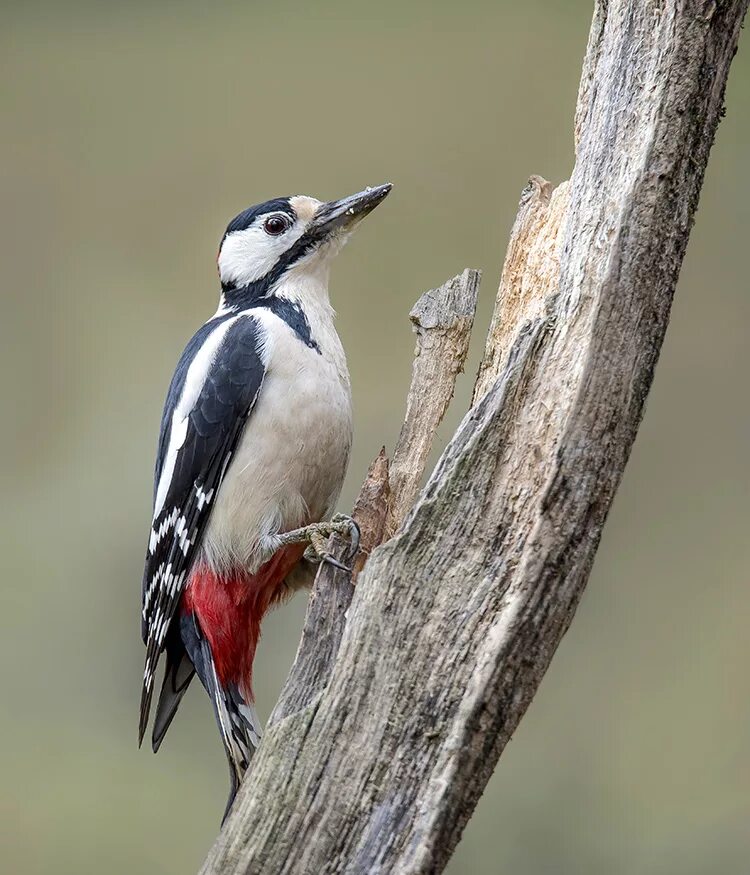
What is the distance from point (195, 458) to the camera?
2.15 meters

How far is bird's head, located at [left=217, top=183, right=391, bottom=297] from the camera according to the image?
2332 millimetres

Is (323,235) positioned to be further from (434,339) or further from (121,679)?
(121,679)

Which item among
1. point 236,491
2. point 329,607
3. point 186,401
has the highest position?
point 186,401

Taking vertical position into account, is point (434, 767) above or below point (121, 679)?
below

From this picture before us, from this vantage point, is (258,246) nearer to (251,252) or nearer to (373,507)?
(251,252)

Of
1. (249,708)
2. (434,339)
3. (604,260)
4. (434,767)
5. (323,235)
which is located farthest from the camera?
(323,235)

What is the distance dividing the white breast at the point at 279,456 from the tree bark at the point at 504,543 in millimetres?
551

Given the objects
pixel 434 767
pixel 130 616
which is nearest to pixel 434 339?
pixel 434 767

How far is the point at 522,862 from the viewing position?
338 cm

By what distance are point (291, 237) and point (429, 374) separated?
0.59 m

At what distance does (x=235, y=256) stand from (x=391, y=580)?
3.62 feet

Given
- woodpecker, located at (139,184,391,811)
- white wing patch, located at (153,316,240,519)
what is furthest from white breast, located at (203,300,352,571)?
white wing patch, located at (153,316,240,519)

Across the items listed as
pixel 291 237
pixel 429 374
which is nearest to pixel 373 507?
pixel 429 374

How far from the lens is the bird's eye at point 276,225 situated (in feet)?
7.69
